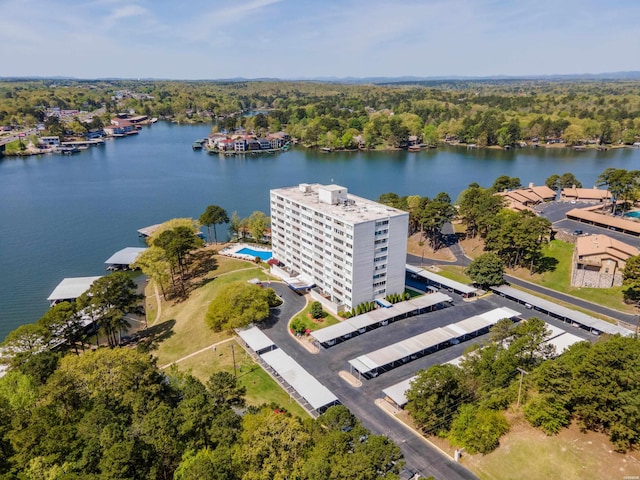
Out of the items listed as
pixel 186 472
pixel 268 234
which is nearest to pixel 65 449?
pixel 186 472

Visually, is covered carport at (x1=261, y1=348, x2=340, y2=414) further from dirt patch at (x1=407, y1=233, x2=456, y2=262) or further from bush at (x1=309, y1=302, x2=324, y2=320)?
dirt patch at (x1=407, y1=233, x2=456, y2=262)

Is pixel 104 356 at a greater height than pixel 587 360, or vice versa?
pixel 587 360

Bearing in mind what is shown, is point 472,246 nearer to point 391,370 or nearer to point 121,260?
point 391,370

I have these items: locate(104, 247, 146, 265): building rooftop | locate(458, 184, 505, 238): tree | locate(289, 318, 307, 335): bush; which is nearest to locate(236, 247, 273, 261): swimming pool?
locate(104, 247, 146, 265): building rooftop

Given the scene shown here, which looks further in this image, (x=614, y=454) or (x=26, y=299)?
(x=26, y=299)

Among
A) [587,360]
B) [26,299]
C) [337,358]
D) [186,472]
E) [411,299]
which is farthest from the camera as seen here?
[26,299]

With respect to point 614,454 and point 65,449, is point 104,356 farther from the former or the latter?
point 614,454

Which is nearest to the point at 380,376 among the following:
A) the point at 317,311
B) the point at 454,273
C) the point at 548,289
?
the point at 317,311

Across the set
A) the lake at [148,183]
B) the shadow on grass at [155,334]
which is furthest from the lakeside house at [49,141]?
the shadow on grass at [155,334]
